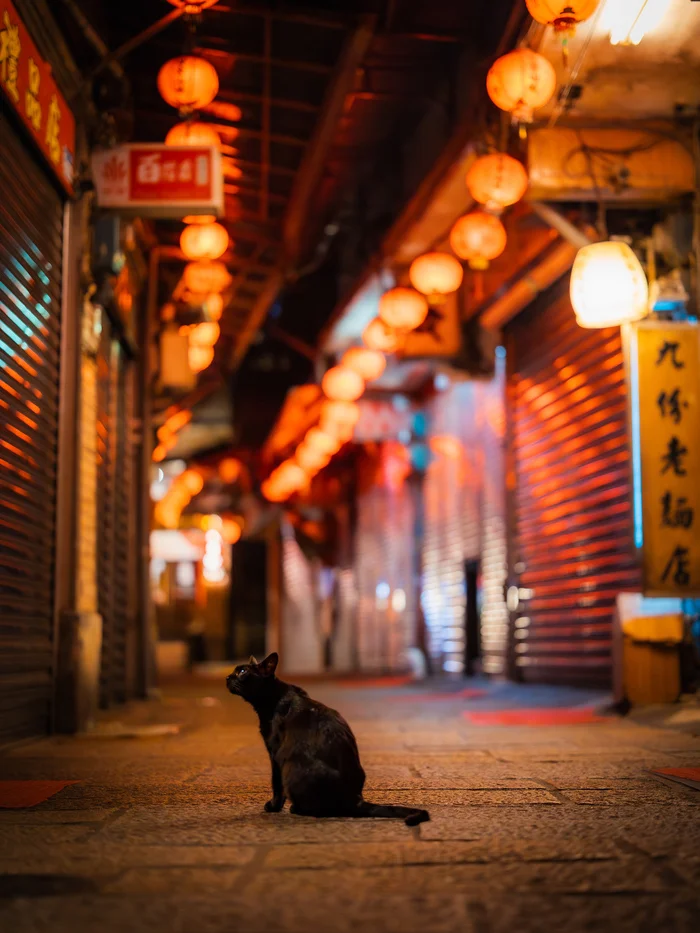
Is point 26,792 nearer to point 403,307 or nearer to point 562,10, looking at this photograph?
point 562,10

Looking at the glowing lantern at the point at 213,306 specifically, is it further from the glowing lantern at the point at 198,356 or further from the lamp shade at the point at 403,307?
the lamp shade at the point at 403,307

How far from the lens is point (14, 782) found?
20.8 ft

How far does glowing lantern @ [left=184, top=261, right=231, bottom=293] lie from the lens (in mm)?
15469

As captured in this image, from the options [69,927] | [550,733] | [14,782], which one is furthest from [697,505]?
[69,927]

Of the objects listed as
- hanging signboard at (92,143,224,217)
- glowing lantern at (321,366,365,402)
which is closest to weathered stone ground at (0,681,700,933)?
hanging signboard at (92,143,224,217)

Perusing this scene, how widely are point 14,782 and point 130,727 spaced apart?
3.97 meters

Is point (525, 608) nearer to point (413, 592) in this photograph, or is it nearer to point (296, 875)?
point (413, 592)

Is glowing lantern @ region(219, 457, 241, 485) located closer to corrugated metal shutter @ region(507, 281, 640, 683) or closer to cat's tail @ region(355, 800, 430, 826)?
corrugated metal shutter @ region(507, 281, 640, 683)

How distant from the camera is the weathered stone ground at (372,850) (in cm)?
→ 329

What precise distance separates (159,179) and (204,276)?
5.01 meters

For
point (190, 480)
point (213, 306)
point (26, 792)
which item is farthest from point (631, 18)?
point (190, 480)

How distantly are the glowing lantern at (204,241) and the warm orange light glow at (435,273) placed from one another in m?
2.65

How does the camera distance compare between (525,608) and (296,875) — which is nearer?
(296,875)

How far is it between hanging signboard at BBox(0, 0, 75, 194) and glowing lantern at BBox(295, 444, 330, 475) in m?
13.8
